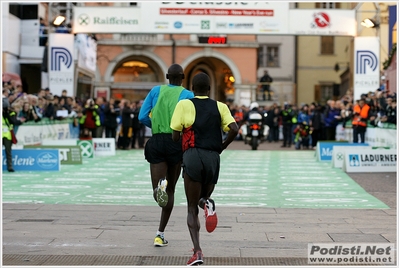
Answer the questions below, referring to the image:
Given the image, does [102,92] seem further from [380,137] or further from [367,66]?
[380,137]

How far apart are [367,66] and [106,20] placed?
9324 millimetres

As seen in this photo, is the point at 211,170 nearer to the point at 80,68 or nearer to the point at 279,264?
the point at 279,264

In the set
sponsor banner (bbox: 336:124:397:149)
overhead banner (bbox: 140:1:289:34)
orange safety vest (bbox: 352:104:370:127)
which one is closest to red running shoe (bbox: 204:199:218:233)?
sponsor banner (bbox: 336:124:397:149)

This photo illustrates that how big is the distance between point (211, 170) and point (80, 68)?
25550mm

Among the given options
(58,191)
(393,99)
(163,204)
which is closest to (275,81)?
(393,99)

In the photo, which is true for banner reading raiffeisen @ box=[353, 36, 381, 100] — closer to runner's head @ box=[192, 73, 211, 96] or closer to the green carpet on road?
the green carpet on road

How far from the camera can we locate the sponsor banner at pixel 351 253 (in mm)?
8047

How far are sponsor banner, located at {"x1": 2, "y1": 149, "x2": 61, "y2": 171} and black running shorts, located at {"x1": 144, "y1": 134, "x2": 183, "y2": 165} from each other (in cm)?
1119

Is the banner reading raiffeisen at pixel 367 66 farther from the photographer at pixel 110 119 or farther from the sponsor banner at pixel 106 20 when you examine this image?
the photographer at pixel 110 119

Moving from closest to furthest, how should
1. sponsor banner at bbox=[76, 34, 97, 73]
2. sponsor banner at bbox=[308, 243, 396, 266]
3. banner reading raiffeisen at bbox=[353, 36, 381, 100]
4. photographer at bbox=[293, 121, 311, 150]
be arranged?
1. sponsor banner at bbox=[308, 243, 396, 266]
2. banner reading raiffeisen at bbox=[353, 36, 381, 100]
3. sponsor banner at bbox=[76, 34, 97, 73]
4. photographer at bbox=[293, 121, 311, 150]

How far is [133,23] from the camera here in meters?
30.4

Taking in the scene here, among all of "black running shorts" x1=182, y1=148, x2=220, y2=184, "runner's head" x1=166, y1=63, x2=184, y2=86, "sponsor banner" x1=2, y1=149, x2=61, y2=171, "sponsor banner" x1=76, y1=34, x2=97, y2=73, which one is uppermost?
"sponsor banner" x1=76, y1=34, x2=97, y2=73

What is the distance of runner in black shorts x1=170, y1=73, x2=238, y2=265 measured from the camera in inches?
318

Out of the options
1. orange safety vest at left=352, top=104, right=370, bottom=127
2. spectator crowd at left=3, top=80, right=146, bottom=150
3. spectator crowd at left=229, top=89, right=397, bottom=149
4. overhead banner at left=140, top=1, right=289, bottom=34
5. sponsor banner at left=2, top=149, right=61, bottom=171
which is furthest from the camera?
overhead banner at left=140, top=1, right=289, bottom=34
